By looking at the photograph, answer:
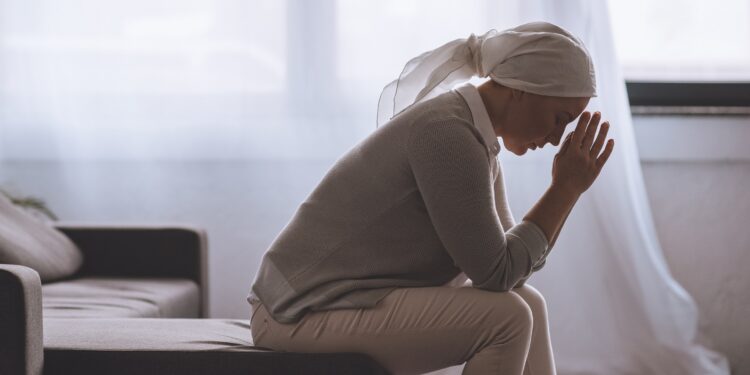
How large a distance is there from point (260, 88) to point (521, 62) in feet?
5.54

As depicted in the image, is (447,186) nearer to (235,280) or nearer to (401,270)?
(401,270)

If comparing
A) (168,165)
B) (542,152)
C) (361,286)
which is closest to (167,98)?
(168,165)

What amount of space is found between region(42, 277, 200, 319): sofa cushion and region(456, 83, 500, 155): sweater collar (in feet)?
3.28

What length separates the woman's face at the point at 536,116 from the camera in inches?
57.6

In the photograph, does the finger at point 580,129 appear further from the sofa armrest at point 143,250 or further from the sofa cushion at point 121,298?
the sofa armrest at point 143,250

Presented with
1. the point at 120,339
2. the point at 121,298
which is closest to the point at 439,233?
the point at 120,339

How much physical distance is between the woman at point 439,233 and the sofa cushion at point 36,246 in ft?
3.59

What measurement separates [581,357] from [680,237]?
20.6 inches

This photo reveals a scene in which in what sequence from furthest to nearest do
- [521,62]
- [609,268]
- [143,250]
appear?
[609,268] → [143,250] → [521,62]

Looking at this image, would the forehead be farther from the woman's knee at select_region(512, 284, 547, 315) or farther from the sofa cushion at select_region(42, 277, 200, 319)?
the sofa cushion at select_region(42, 277, 200, 319)

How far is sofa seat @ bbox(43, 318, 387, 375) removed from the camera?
55.9 inches

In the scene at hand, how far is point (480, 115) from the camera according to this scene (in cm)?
143

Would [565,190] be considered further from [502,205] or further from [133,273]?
[133,273]

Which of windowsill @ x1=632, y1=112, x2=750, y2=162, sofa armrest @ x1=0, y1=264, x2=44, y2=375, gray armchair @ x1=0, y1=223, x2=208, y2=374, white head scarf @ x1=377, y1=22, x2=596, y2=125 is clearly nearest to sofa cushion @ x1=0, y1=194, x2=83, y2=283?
gray armchair @ x1=0, y1=223, x2=208, y2=374
